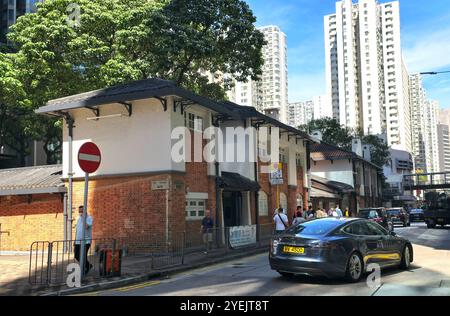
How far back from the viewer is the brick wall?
18.8 meters

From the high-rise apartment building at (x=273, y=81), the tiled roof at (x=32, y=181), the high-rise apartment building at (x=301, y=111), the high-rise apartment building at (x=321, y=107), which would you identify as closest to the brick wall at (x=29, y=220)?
the tiled roof at (x=32, y=181)

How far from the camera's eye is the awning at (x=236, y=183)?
65.4 ft

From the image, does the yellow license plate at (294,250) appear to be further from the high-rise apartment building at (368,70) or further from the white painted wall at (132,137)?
the high-rise apartment building at (368,70)

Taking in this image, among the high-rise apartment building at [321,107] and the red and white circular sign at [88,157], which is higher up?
the high-rise apartment building at [321,107]

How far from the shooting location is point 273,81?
10062 centimetres

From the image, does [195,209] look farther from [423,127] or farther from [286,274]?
[423,127]

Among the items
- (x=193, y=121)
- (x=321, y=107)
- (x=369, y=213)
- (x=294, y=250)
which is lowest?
(x=294, y=250)

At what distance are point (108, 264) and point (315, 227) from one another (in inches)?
201

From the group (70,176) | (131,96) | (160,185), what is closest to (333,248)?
(160,185)

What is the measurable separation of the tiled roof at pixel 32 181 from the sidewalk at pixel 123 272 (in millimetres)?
3807

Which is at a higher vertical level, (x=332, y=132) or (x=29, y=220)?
(x=332, y=132)

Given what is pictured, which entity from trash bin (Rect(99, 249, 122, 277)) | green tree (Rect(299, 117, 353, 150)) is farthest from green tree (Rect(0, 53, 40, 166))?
green tree (Rect(299, 117, 353, 150))

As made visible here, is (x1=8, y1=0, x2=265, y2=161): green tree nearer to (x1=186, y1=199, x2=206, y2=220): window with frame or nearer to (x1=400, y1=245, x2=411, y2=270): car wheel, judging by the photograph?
(x1=186, y1=199, x2=206, y2=220): window with frame

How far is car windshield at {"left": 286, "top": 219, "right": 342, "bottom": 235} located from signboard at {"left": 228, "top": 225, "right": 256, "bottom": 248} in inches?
268
